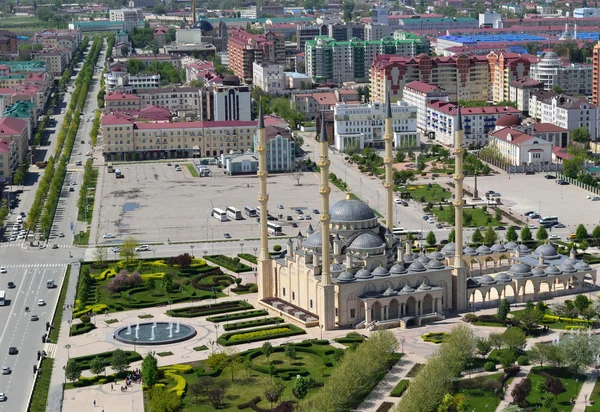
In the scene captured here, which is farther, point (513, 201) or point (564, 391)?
point (513, 201)

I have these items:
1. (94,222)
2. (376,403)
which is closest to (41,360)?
(376,403)

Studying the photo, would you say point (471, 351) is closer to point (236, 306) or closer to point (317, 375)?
point (317, 375)

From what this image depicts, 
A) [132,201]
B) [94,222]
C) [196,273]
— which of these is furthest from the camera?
[132,201]

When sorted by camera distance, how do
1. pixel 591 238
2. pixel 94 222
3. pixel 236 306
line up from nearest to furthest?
pixel 236 306 < pixel 591 238 < pixel 94 222

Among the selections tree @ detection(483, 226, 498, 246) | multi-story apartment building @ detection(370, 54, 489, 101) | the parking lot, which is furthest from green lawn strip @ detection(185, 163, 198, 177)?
tree @ detection(483, 226, 498, 246)

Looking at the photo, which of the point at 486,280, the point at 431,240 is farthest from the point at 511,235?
the point at 486,280

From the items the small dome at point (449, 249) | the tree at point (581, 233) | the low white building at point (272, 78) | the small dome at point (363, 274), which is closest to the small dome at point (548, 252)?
the small dome at point (449, 249)
